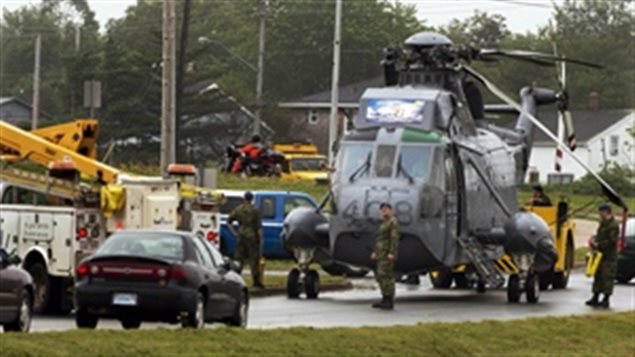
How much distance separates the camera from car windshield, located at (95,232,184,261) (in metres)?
24.8

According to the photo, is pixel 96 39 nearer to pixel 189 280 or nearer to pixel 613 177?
pixel 613 177

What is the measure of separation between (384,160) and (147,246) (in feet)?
29.0

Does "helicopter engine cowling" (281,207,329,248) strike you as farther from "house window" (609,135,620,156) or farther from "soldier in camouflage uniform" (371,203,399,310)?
"house window" (609,135,620,156)

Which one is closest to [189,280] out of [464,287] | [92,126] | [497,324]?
[497,324]

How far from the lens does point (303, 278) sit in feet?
114

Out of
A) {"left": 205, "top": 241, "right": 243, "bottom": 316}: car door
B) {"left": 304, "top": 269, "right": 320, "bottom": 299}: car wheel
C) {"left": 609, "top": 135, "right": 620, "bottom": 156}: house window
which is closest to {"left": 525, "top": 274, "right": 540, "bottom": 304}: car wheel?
{"left": 304, "top": 269, "right": 320, "bottom": 299}: car wheel

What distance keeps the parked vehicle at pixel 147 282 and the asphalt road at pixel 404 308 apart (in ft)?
3.40

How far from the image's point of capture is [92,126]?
1410 inches

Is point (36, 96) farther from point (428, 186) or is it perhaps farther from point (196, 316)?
point (196, 316)

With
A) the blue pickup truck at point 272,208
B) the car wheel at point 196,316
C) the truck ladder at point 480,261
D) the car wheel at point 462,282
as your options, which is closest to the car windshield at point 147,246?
the car wheel at point 196,316

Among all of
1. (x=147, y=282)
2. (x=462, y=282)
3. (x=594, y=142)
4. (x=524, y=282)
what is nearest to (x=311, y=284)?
(x=524, y=282)

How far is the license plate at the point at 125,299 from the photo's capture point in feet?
80.0

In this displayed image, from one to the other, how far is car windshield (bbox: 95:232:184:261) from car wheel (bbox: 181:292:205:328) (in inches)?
21.9

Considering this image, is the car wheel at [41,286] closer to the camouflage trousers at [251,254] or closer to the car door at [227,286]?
the car door at [227,286]
